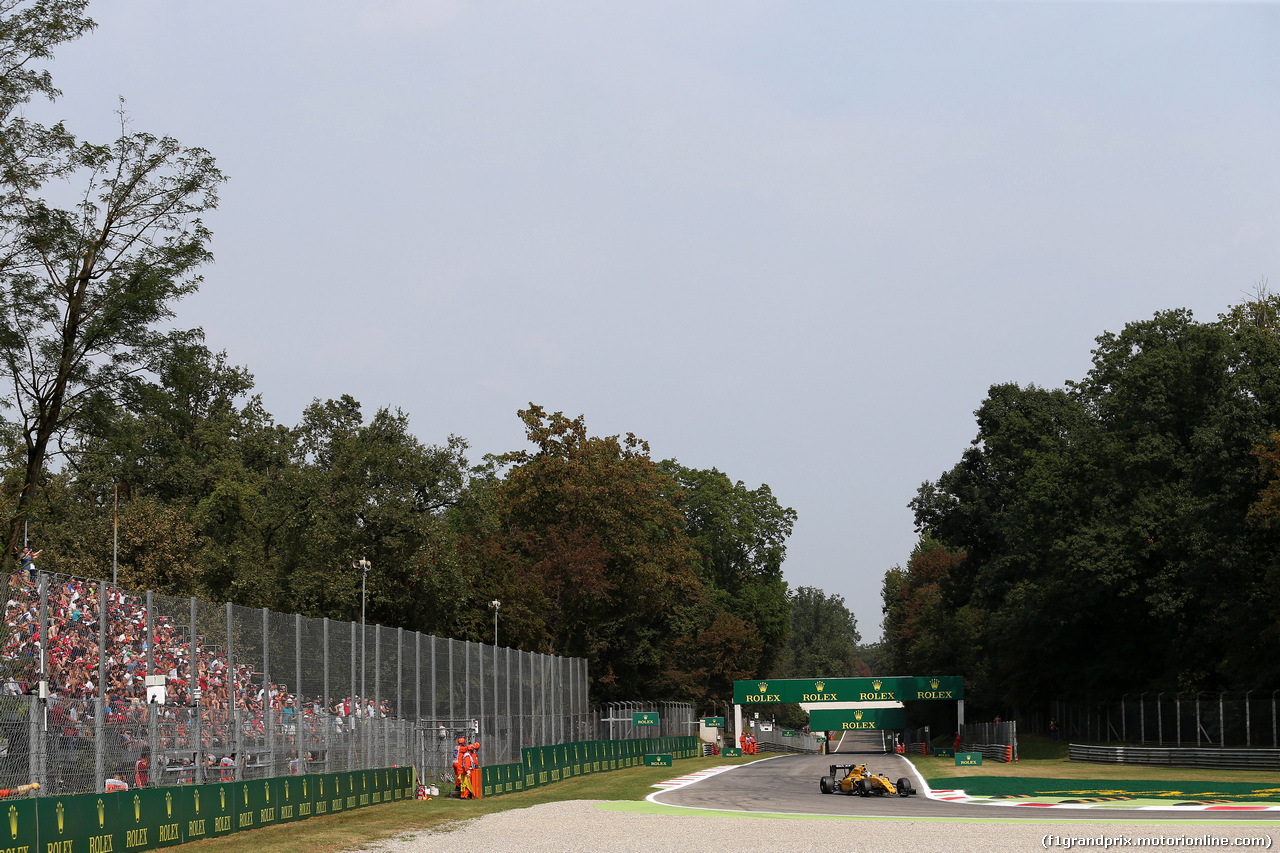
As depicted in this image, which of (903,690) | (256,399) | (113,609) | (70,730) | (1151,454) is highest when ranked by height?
(256,399)

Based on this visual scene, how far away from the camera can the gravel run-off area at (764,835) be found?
16.7m

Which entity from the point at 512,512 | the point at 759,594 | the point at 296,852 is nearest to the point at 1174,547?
the point at 512,512

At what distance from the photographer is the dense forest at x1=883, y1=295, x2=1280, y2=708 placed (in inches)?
1869

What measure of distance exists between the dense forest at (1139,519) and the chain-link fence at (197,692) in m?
30.4

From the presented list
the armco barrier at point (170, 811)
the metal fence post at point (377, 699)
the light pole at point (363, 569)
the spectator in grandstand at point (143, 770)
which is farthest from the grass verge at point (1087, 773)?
the spectator in grandstand at point (143, 770)

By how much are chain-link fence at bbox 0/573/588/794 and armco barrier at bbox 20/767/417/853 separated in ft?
1.96

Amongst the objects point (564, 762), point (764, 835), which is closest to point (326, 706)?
point (764, 835)

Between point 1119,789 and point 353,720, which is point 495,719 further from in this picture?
point 1119,789

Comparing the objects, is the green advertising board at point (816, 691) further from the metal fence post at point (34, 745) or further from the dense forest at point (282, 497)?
the metal fence post at point (34, 745)

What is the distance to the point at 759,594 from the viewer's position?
349ft

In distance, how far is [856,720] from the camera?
92.3m

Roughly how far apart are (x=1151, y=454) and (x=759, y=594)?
5444cm

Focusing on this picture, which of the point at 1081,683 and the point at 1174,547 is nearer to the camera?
the point at 1174,547

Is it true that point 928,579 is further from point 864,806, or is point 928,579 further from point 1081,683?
point 864,806
